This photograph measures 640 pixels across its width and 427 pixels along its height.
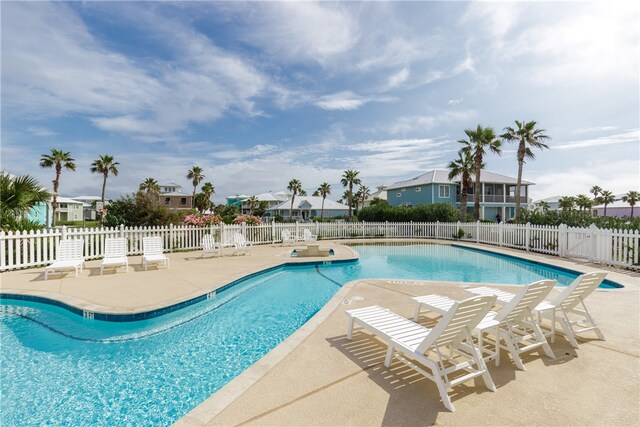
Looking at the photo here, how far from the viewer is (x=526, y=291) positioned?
350 centimetres

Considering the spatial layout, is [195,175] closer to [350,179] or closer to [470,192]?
[350,179]

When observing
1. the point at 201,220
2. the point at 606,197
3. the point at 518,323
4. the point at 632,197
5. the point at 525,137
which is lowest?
the point at 518,323

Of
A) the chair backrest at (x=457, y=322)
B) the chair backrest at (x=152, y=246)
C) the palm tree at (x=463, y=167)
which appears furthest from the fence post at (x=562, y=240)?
the chair backrest at (x=152, y=246)

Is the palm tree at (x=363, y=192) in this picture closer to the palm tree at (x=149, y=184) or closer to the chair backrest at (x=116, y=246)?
the palm tree at (x=149, y=184)

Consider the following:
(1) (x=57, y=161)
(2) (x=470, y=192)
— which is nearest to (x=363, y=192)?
(2) (x=470, y=192)

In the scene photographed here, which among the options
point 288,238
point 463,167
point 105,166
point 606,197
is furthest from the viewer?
point 606,197

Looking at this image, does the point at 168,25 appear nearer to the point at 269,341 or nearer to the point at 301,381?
the point at 269,341

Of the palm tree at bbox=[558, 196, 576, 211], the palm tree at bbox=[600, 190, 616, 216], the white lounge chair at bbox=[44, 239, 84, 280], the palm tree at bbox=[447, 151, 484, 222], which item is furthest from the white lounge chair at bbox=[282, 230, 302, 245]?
the palm tree at bbox=[600, 190, 616, 216]

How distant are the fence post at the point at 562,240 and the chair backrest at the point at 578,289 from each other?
10.1m

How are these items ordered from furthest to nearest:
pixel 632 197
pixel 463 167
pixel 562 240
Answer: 1. pixel 632 197
2. pixel 463 167
3. pixel 562 240

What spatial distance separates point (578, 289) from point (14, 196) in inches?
570

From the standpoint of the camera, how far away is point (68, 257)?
887 centimetres

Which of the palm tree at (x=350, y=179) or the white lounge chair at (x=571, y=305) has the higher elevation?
the palm tree at (x=350, y=179)

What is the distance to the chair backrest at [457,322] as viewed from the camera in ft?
9.23
